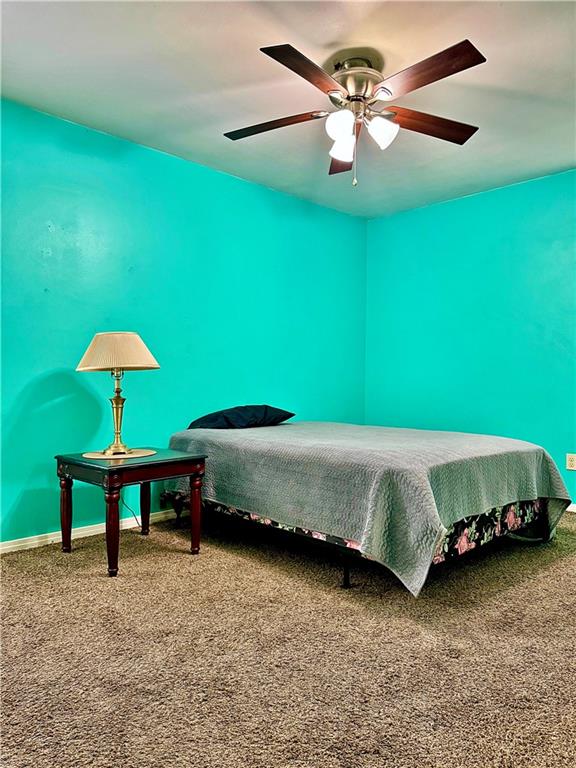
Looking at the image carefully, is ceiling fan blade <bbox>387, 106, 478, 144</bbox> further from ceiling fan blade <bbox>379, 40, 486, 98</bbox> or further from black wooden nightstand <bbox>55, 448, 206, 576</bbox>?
black wooden nightstand <bbox>55, 448, 206, 576</bbox>

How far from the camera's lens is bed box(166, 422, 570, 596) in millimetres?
2018

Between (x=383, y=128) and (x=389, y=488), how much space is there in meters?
1.52

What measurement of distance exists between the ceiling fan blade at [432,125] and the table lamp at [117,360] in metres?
1.59

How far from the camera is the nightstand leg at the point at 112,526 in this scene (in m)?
2.25

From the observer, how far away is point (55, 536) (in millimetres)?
2840

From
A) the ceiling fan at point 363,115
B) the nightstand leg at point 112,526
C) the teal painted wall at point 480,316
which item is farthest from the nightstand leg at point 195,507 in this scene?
the teal painted wall at point 480,316

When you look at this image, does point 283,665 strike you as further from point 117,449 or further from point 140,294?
point 140,294

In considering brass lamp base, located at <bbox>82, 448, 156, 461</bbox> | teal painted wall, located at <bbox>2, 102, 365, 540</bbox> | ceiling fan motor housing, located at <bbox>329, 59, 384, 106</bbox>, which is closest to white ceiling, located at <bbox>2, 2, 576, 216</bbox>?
ceiling fan motor housing, located at <bbox>329, 59, 384, 106</bbox>

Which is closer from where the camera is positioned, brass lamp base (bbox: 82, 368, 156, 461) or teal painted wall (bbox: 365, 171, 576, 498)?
brass lamp base (bbox: 82, 368, 156, 461)

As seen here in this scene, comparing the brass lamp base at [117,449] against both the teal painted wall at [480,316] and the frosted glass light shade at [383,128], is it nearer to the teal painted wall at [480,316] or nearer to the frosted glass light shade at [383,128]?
the frosted glass light shade at [383,128]

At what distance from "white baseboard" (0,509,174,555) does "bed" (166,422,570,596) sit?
0.33 m

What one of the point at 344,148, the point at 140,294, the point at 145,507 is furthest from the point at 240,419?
the point at 344,148

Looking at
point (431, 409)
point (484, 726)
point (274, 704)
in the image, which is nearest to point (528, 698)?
point (484, 726)

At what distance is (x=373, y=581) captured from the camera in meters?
2.25
